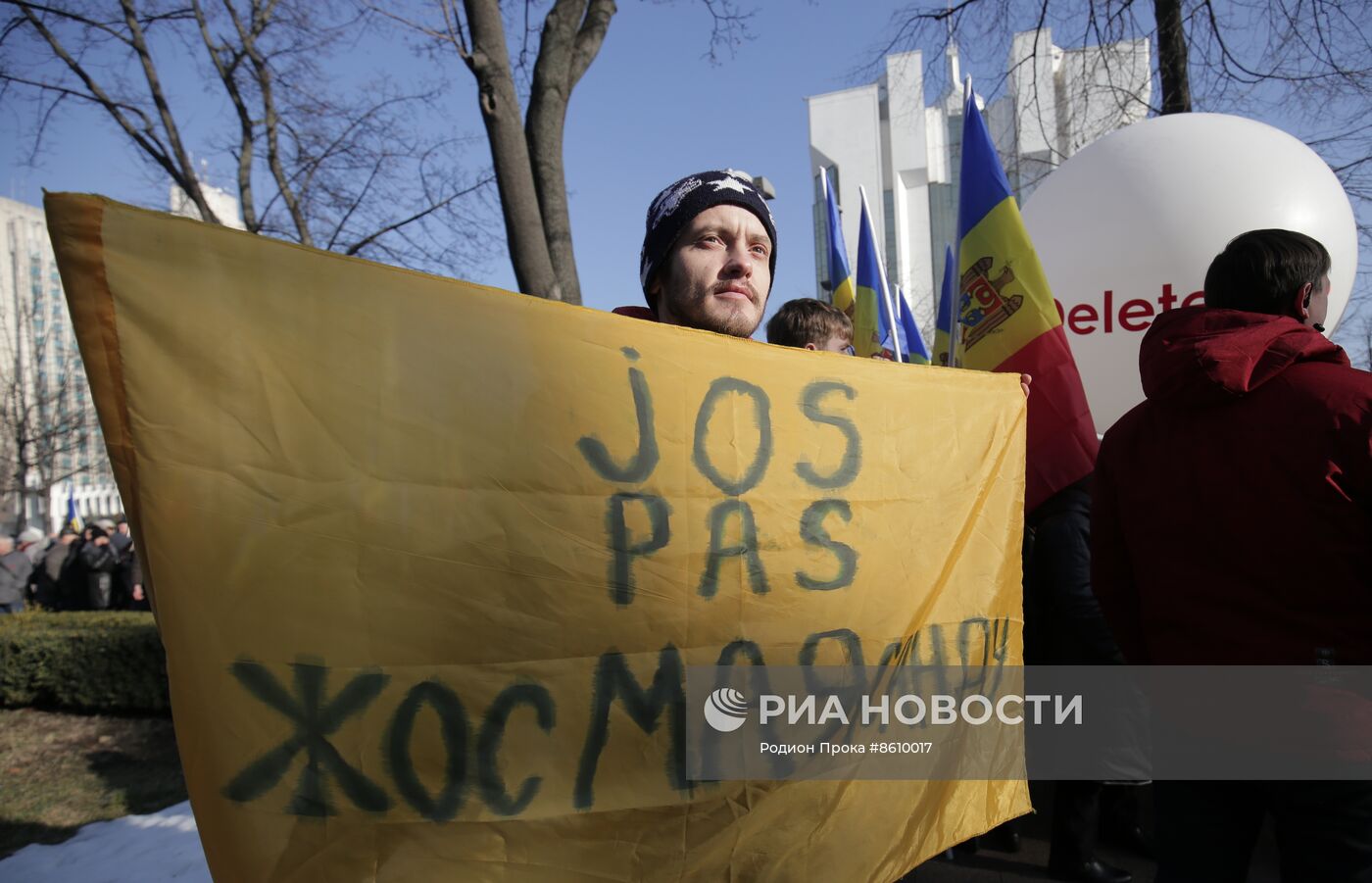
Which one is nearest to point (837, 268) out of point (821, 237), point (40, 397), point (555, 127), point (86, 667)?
point (555, 127)

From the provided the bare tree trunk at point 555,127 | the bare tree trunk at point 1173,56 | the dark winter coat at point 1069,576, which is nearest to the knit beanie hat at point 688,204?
the dark winter coat at point 1069,576

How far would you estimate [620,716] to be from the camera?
1.63m

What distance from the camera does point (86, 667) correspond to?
6211mm

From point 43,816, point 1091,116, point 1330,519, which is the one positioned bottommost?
point 43,816

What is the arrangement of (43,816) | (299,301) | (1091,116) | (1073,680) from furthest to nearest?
1. (1091,116)
2. (43,816)
3. (1073,680)
4. (299,301)

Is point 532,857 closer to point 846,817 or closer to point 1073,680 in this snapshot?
point 846,817

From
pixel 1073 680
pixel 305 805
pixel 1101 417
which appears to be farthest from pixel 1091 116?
pixel 305 805

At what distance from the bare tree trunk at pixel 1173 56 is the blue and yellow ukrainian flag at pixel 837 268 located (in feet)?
8.62

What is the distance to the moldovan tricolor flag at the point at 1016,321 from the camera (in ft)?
9.37

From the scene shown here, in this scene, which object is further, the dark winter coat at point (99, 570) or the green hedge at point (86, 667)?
the dark winter coat at point (99, 570)

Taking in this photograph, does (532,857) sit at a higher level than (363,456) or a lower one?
lower

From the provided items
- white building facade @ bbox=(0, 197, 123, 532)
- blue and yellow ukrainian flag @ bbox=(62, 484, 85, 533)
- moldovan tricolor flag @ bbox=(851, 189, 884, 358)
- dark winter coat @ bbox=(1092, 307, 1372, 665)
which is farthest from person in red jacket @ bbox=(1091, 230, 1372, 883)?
white building facade @ bbox=(0, 197, 123, 532)

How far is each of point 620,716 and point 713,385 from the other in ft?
2.20

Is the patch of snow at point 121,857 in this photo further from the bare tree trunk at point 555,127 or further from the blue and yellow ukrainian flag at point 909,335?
the blue and yellow ukrainian flag at point 909,335
